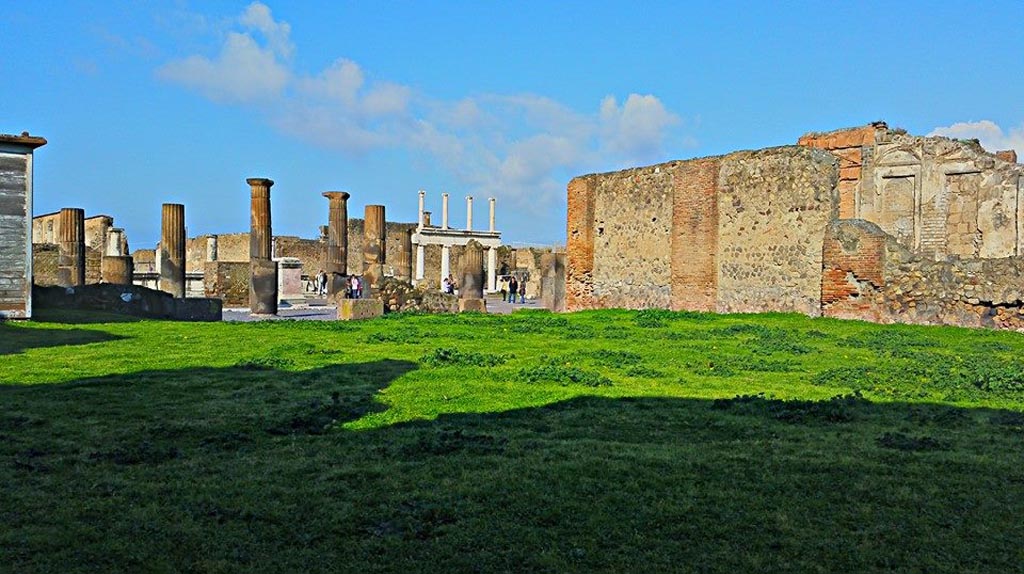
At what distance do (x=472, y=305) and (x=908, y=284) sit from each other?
11.1 m

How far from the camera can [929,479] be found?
15.6ft

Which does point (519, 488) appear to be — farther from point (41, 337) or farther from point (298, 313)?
point (298, 313)

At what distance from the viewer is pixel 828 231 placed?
17047 mm

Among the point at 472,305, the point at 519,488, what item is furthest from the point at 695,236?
the point at 519,488

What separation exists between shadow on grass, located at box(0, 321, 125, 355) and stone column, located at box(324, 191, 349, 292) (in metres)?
13.0

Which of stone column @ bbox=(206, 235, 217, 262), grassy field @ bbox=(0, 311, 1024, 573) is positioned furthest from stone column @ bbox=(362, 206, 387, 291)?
stone column @ bbox=(206, 235, 217, 262)

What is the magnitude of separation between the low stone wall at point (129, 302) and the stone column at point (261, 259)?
11.9 feet

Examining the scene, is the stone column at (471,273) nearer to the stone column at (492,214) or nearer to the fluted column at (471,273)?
the fluted column at (471,273)

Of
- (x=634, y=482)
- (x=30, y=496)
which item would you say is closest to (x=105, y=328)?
(x=30, y=496)

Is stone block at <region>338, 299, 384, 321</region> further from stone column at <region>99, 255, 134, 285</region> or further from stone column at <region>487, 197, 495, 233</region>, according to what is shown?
stone column at <region>487, 197, 495, 233</region>

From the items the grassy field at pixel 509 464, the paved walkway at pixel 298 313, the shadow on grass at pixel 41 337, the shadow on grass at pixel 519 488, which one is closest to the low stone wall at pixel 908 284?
the grassy field at pixel 509 464

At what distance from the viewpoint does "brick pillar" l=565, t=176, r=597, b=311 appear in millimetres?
24062

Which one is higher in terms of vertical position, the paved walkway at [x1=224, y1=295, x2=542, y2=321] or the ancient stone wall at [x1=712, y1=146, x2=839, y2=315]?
the ancient stone wall at [x1=712, y1=146, x2=839, y2=315]

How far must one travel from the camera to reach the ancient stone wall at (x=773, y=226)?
17.4 meters
